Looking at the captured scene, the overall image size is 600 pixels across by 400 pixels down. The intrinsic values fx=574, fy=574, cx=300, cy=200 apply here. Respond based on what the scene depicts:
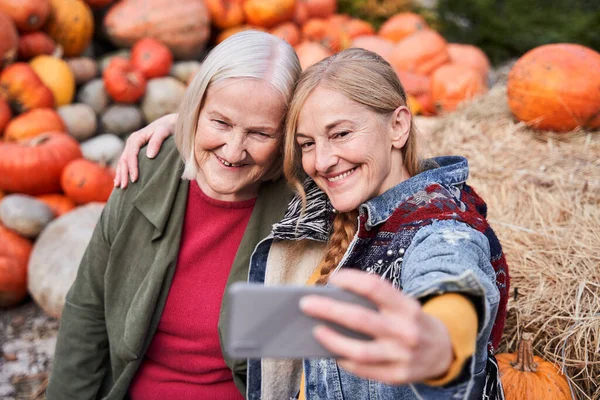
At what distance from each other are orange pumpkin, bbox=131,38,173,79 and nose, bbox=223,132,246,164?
11.9 ft

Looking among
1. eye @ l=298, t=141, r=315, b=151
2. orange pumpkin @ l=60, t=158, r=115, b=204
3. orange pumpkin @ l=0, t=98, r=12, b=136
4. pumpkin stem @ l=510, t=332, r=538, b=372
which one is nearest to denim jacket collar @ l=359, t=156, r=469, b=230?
eye @ l=298, t=141, r=315, b=151

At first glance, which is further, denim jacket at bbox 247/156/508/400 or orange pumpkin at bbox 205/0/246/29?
orange pumpkin at bbox 205/0/246/29

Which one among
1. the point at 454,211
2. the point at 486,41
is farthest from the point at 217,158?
the point at 486,41

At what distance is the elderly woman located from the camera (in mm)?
2027

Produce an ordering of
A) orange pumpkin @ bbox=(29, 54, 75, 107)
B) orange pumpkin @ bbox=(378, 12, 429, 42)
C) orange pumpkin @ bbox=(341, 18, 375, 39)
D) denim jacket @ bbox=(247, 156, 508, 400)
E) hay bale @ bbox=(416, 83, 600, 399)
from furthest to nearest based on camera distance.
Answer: orange pumpkin @ bbox=(341, 18, 375, 39), orange pumpkin @ bbox=(378, 12, 429, 42), orange pumpkin @ bbox=(29, 54, 75, 107), hay bale @ bbox=(416, 83, 600, 399), denim jacket @ bbox=(247, 156, 508, 400)

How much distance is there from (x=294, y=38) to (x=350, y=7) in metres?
1.40

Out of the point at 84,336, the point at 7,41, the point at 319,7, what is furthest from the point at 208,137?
the point at 319,7

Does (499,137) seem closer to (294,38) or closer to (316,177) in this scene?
(316,177)

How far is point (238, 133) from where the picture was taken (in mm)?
1933

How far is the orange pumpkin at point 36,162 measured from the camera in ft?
13.5

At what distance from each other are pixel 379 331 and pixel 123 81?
4.58m

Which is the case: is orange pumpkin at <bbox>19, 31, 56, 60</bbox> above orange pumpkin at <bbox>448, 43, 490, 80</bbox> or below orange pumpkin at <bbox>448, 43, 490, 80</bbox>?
above

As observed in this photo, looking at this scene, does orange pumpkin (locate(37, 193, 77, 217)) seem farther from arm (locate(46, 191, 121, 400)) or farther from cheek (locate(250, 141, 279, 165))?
cheek (locate(250, 141, 279, 165))

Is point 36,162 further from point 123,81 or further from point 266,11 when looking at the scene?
point 266,11
